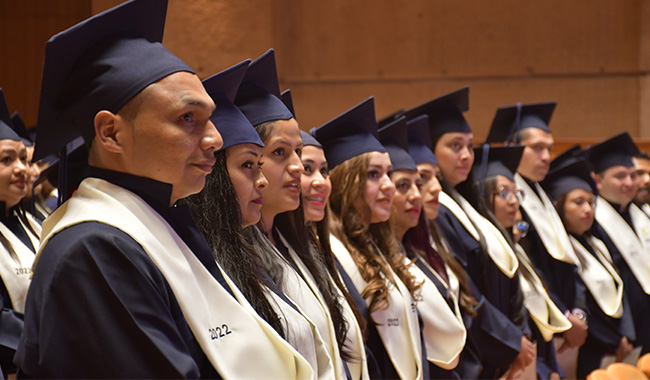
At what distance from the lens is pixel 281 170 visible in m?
2.70

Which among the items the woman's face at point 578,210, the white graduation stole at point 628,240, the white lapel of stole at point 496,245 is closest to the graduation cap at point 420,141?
the white lapel of stole at point 496,245

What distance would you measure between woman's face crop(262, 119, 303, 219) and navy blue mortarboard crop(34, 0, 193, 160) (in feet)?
3.06

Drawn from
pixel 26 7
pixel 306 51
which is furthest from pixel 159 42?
pixel 306 51

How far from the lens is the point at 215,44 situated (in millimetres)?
8023

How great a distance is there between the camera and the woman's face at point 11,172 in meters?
4.00

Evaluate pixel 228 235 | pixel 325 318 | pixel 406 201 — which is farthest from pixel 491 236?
pixel 228 235

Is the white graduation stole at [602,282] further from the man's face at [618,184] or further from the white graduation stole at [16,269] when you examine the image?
the white graduation stole at [16,269]

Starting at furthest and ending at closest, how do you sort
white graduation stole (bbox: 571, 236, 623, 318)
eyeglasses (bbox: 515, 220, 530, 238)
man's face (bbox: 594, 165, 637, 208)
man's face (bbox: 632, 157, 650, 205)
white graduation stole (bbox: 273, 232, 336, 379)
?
man's face (bbox: 632, 157, 650, 205)
man's face (bbox: 594, 165, 637, 208)
white graduation stole (bbox: 571, 236, 623, 318)
eyeglasses (bbox: 515, 220, 530, 238)
white graduation stole (bbox: 273, 232, 336, 379)

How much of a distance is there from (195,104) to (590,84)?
9197 millimetres

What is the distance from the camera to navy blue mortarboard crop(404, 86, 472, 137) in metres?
4.91

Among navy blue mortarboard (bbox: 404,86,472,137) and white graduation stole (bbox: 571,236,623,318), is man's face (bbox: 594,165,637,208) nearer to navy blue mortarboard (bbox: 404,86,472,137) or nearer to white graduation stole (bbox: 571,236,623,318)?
white graduation stole (bbox: 571,236,623,318)

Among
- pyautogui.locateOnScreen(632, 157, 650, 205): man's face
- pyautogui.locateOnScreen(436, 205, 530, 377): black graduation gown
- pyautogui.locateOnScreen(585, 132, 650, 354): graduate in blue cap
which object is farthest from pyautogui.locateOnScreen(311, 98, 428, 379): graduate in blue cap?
pyautogui.locateOnScreen(632, 157, 650, 205): man's face

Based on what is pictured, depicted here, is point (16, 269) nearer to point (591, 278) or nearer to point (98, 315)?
point (98, 315)

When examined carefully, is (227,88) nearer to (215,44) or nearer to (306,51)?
(215,44)
